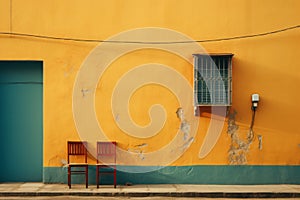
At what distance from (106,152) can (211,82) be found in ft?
9.72

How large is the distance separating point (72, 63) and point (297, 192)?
19.3 ft

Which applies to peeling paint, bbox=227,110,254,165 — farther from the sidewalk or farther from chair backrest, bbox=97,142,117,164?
chair backrest, bbox=97,142,117,164

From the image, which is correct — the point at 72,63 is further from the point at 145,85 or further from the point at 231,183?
the point at 231,183

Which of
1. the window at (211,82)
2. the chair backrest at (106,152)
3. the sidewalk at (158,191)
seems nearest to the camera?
the sidewalk at (158,191)

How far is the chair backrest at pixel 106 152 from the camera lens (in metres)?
12.0

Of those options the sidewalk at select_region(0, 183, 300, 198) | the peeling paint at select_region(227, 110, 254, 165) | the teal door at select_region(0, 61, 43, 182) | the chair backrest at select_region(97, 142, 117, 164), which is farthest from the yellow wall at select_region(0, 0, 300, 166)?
the sidewalk at select_region(0, 183, 300, 198)

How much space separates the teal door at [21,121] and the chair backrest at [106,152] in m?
1.52

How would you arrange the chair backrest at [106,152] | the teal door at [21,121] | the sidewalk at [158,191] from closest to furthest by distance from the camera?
1. the sidewalk at [158,191]
2. the chair backrest at [106,152]
3. the teal door at [21,121]

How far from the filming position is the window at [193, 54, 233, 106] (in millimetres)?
11883

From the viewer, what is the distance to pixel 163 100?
476 inches

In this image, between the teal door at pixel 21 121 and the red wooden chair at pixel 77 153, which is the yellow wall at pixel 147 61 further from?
the teal door at pixel 21 121

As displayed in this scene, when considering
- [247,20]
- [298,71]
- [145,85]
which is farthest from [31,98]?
[298,71]

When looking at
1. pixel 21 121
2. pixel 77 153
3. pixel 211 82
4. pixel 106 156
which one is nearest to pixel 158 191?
pixel 106 156

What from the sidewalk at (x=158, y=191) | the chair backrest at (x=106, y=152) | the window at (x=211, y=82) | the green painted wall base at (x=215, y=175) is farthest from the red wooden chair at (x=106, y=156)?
the window at (x=211, y=82)
